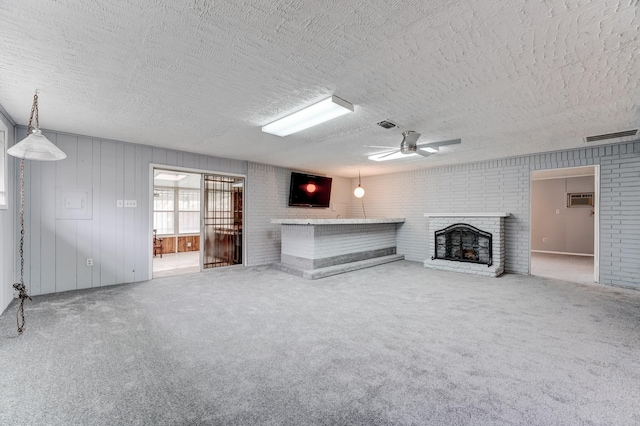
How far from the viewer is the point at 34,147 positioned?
95.7 inches

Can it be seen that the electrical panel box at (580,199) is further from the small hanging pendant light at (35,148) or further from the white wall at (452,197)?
the small hanging pendant light at (35,148)

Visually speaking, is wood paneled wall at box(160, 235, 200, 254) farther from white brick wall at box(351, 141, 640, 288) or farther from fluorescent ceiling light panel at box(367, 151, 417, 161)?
fluorescent ceiling light panel at box(367, 151, 417, 161)

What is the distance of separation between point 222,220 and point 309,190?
2432 mm

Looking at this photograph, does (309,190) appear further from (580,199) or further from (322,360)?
(580,199)

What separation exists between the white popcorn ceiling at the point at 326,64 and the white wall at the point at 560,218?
6.04m

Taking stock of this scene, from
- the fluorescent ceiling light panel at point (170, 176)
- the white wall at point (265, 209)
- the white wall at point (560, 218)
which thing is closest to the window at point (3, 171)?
the white wall at point (265, 209)

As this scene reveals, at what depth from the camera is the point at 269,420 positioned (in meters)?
1.58

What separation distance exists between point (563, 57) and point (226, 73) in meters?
2.74

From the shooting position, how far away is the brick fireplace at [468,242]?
18.5 ft

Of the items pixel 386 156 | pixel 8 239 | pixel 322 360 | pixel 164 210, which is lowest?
pixel 322 360

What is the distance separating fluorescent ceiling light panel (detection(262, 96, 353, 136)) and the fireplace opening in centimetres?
429

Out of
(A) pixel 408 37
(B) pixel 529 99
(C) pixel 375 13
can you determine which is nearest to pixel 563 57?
(B) pixel 529 99

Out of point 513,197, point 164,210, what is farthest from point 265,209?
point 513,197

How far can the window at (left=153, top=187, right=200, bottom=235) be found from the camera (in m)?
9.50
